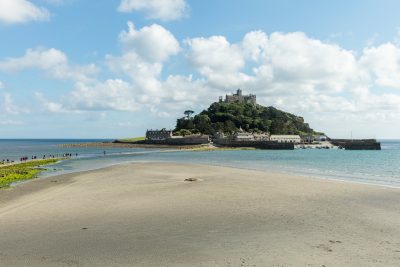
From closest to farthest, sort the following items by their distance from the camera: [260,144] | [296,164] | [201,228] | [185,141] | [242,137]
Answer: [201,228] < [296,164] < [260,144] < [242,137] < [185,141]

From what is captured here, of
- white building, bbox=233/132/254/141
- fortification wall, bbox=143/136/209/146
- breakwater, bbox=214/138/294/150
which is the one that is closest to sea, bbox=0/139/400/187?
breakwater, bbox=214/138/294/150

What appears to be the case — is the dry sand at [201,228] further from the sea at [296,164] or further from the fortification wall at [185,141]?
Answer: the fortification wall at [185,141]

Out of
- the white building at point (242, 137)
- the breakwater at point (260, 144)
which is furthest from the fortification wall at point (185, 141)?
the white building at point (242, 137)

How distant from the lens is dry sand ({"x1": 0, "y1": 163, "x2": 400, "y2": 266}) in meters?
11.4

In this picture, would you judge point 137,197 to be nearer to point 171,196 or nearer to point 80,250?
point 171,196

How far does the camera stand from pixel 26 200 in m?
23.5

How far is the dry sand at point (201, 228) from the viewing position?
11.4 metres

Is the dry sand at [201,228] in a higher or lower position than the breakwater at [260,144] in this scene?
lower

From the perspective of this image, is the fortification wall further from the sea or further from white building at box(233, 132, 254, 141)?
the sea

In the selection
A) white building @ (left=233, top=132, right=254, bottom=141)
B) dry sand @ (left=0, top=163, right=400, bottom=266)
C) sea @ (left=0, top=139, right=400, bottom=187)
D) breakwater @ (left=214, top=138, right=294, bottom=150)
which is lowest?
sea @ (left=0, top=139, right=400, bottom=187)

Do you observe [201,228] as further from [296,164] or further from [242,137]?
[242,137]

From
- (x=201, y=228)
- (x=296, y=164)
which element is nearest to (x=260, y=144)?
(x=296, y=164)

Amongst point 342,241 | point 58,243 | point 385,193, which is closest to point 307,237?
point 342,241

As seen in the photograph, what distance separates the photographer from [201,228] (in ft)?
50.1
